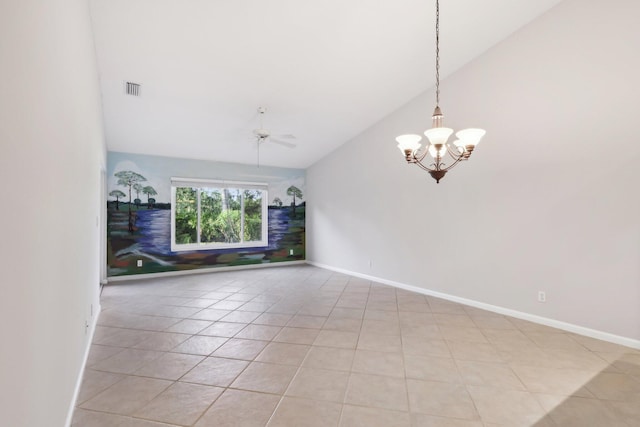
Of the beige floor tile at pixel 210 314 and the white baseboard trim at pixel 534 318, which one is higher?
the white baseboard trim at pixel 534 318

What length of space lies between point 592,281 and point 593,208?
764 mm

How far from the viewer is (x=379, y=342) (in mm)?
3172

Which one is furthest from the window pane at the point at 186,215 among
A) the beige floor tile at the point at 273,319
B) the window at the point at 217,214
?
the beige floor tile at the point at 273,319

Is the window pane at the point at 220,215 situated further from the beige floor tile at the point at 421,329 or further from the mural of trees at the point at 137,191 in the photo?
the beige floor tile at the point at 421,329

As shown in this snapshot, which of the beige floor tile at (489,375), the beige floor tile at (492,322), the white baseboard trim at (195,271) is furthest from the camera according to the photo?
the white baseboard trim at (195,271)

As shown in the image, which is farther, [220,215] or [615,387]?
[220,215]

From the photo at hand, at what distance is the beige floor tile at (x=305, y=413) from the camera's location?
195cm

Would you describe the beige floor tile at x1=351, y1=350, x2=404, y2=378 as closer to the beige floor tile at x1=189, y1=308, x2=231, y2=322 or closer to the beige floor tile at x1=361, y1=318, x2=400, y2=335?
the beige floor tile at x1=361, y1=318, x2=400, y2=335

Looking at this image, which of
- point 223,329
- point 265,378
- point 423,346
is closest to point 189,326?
point 223,329

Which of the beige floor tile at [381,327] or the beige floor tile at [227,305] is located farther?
the beige floor tile at [227,305]

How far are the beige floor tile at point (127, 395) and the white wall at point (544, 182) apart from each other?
153 inches

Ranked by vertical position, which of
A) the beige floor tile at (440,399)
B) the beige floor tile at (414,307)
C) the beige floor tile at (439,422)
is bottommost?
the beige floor tile at (439,422)

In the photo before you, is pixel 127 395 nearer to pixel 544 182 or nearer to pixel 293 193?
pixel 544 182

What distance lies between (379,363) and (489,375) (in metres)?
0.87
